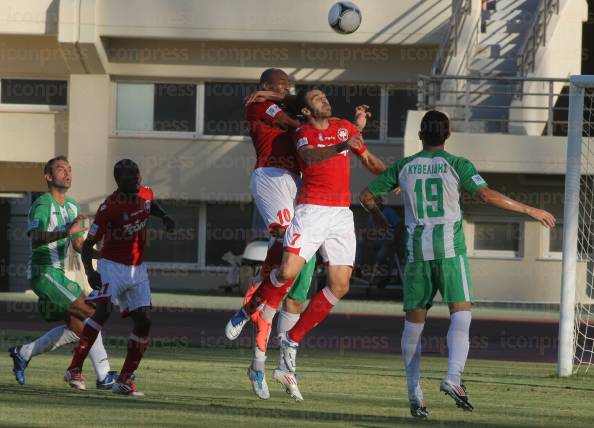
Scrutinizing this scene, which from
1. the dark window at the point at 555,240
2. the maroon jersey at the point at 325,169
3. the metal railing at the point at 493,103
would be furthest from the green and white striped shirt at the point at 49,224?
the dark window at the point at 555,240

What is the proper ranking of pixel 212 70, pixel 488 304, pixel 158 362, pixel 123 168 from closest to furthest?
pixel 123 168 → pixel 158 362 → pixel 488 304 → pixel 212 70

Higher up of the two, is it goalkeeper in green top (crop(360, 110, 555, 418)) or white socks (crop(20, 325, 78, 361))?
goalkeeper in green top (crop(360, 110, 555, 418))

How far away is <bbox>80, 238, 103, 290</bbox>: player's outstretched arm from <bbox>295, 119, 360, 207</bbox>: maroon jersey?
1.54 metres

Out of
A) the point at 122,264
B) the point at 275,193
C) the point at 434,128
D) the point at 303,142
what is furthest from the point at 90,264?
the point at 434,128

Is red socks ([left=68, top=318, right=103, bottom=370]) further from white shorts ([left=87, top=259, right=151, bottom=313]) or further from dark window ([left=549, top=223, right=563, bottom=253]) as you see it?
dark window ([left=549, top=223, right=563, bottom=253])

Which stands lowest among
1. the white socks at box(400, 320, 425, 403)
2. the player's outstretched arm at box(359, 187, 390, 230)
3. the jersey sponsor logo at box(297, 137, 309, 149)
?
the white socks at box(400, 320, 425, 403)

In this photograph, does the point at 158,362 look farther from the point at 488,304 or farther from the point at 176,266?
the point at 176,266

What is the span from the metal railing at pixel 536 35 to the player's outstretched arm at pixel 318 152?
62.4 feet

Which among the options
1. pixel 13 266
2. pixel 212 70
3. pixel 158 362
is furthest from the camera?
pixel 13 266

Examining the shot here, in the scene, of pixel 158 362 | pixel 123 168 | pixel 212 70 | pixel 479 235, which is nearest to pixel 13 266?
pixel 212 70

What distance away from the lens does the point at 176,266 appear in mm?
32906

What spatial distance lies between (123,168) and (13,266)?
27999 millimetres

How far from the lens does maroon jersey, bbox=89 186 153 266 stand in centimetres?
980

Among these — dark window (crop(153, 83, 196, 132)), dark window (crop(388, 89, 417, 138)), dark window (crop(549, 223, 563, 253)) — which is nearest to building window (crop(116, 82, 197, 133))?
dark window (crop(153, 83, 196, 132))
